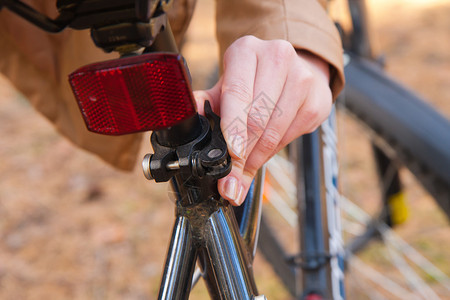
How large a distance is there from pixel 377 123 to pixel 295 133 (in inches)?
26.4

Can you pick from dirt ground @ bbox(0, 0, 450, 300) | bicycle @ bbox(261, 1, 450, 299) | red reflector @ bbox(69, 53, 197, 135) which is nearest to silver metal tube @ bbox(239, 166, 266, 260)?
red reflector @ bbox(69, 53, 197, 135)

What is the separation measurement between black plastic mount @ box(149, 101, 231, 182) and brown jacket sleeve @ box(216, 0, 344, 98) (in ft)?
0.66

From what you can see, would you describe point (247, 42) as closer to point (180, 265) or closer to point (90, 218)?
point (180, 265)

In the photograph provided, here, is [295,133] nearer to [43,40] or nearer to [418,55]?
[43,40]

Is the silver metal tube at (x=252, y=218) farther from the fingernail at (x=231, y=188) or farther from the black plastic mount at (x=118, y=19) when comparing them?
the black plastic mount at (x=118, y=19)

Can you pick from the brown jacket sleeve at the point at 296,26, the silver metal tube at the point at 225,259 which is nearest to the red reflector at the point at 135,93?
the silver metal tube at the point at 225,259

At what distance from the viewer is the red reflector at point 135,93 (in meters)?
0.36

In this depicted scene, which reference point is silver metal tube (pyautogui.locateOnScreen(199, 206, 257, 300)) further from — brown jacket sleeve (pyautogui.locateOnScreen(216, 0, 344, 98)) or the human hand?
brown jacket sleeve (pyautogui.locateOnScreen(216, 0, 344, 98))

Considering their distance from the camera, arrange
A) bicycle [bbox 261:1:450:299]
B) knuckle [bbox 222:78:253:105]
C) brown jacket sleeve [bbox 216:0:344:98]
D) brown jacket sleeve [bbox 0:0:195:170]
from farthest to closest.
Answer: bicycle [bbox 261:1:450:299] → brown jacket sleeve [bbox 0:0:195:170] → brown jacket sleeve [bbox 216:0:344:98] → knuckle [bbox 222:78:253:105]

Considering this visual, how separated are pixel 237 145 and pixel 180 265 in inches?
5.0

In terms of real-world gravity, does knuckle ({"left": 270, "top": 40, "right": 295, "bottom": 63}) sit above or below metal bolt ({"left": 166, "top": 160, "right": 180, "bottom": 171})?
above

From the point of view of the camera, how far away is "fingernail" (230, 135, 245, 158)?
445mm

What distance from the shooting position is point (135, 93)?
373mm

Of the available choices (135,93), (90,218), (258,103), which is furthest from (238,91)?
(90,218)
